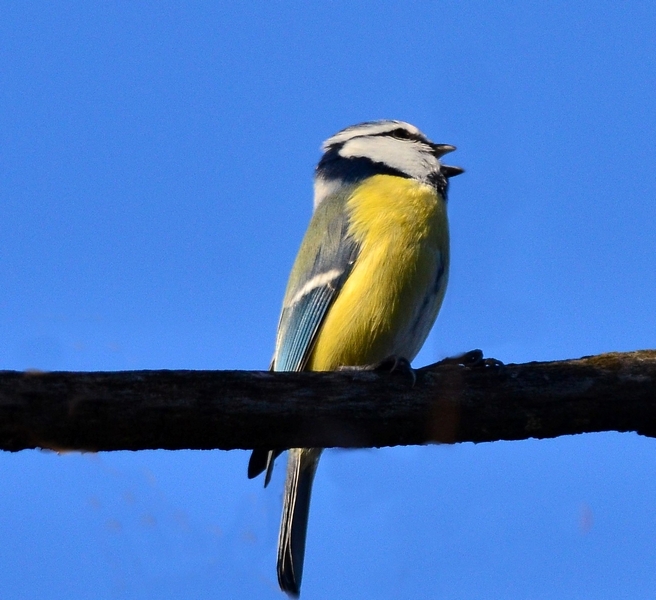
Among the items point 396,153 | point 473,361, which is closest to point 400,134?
point 396,153

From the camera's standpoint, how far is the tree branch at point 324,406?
306 cm

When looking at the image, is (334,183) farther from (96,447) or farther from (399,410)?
(96,447)

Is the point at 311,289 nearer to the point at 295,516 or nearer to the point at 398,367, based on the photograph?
the point at 398,367

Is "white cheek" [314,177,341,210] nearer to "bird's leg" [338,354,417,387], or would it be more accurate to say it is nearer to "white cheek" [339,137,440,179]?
"white cheek" [339,137,440,179]

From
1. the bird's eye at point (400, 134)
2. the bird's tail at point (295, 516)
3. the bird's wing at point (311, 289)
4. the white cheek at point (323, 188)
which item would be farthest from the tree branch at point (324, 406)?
the bird's eye at point (400, 134)

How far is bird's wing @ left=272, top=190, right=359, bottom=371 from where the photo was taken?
14.5 feet

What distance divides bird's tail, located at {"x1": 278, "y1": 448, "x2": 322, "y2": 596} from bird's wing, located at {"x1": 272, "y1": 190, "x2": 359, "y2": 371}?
539 millimetres

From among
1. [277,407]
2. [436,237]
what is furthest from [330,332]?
[277,407]

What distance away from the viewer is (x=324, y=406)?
330 cm

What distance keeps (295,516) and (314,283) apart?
50.6 inches

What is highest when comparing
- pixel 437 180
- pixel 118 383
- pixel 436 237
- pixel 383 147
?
pixel 383 147

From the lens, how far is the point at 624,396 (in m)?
3.43

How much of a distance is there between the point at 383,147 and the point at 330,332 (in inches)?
67.2

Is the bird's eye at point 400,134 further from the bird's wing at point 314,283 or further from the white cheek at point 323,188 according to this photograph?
the bird's wing at point 314,283
